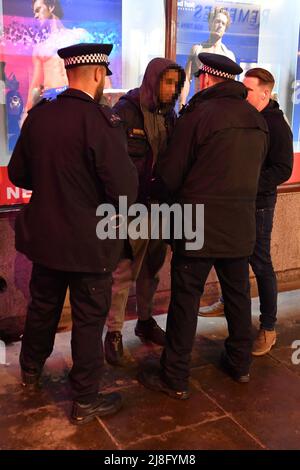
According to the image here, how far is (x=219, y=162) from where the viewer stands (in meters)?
3.11

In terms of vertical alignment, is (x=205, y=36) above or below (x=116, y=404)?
above

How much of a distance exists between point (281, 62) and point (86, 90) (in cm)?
321

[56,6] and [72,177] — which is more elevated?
[56,6]

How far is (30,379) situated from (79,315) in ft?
2.32

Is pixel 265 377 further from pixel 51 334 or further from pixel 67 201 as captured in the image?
pixel 67 201

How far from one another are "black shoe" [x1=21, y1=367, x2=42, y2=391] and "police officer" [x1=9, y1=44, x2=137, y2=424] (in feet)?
1.37

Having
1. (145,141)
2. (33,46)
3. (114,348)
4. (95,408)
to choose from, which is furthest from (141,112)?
(95,408)

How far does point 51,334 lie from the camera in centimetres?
332

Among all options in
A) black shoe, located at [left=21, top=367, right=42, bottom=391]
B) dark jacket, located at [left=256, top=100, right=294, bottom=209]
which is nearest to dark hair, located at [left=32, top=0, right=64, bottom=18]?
dark jacket, located at [left=256, top=100, right=294, bottom=209]

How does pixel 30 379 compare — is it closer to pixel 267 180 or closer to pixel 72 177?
pixel 72 177

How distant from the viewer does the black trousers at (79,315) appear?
3.01 m

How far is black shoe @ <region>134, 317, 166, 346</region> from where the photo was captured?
416 cm

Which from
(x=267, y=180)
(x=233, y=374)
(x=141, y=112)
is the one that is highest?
(x=141, y=112)

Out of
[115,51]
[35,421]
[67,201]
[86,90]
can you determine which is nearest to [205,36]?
→ [115,51]
